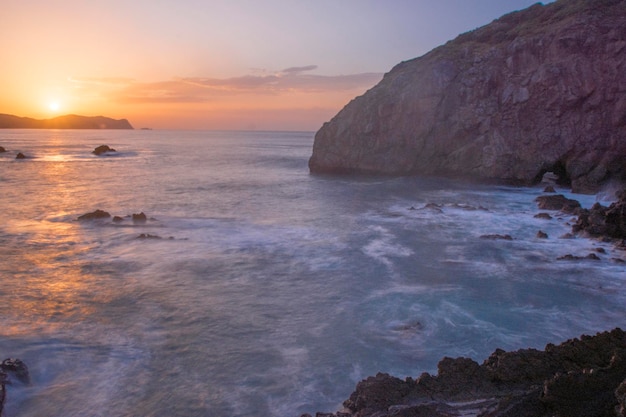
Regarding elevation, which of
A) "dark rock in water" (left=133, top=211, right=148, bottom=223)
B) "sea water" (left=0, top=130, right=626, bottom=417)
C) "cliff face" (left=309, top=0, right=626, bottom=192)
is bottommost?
"sea water" (left=0, top=130, right=626, bottom=417)

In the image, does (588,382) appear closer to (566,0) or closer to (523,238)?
(523,238)

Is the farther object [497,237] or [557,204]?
[557,204]

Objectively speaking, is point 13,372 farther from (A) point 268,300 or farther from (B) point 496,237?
(B) point 496,237

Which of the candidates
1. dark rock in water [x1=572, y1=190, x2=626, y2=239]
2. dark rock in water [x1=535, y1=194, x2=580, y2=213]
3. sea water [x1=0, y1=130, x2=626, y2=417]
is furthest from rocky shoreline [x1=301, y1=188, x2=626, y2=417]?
dark rock in water [x1=535, y1=194, x2=580, y2=213]

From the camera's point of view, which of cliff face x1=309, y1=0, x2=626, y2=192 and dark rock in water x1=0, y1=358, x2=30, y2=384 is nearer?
dark rock in water x1=0, y1=358, x2=30, y2=384

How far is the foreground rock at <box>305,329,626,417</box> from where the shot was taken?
201 inches

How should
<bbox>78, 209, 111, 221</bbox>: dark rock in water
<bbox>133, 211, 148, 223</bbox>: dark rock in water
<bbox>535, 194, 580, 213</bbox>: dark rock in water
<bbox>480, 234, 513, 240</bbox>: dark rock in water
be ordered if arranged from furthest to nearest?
1. <bbox>535, 194, 580, 213</bbox>: dark rock in water
2. <bbox>78, 209, 111, 221</bbox>: dark rock in water
3. <bbox>133, 211, 148, 223</bbox>: dark rock in water
4. <bbox>480, 234, 513, 240</bbox>: dark rock in water

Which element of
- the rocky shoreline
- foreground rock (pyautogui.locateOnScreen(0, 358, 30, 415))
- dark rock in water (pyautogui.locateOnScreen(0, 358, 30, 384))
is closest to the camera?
the rocky shoreline

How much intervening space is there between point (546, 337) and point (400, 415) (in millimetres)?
4898

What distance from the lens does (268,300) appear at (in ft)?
35.7

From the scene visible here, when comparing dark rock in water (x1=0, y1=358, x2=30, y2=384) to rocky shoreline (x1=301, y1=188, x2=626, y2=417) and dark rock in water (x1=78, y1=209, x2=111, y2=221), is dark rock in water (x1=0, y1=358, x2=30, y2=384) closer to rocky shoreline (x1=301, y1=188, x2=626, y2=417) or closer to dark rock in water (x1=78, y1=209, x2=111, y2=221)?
rocky shoreline (x1=301, y1=188, x2=626, y2=417)

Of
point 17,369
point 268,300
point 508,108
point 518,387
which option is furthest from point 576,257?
point 508,108

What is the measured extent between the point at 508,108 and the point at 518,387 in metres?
27.8

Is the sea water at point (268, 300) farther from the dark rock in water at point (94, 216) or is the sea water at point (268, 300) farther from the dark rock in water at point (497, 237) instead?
the dark rock in water at point (94, 216)
